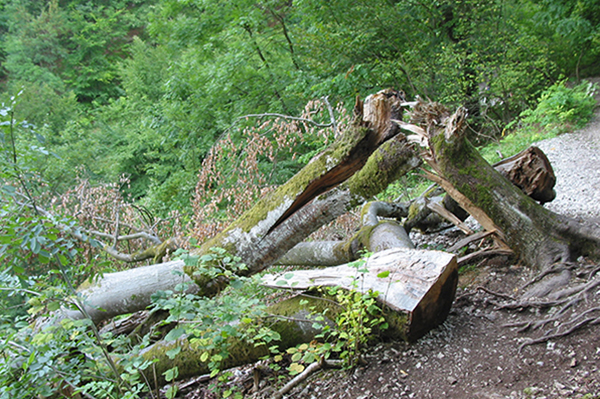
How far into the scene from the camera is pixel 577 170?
20.6 feet

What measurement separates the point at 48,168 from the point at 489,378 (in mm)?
10119

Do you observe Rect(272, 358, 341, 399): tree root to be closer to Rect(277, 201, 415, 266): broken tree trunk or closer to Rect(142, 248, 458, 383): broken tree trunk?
Rect(142, 248, 458, 383): broken tree trunk

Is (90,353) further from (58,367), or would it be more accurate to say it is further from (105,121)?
(105,121)

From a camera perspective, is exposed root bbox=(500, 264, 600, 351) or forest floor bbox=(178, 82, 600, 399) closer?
forest floor bbox=(178, 82, 600, 399)

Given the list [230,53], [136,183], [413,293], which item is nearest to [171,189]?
[230,53]

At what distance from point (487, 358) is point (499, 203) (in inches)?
51.5

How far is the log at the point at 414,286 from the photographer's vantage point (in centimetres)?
253

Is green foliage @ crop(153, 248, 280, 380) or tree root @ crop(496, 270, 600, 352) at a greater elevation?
green foliage @ crop(153, 248, 280, 380)

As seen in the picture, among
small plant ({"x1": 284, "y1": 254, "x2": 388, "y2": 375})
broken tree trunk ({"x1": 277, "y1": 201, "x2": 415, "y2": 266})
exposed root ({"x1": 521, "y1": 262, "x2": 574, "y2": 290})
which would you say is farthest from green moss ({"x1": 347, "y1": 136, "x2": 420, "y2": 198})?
exposed root ({"x1": 521, "y1": 262, "x2": 574, "y2": 290})

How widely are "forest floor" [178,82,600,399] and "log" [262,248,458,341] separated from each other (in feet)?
0.51

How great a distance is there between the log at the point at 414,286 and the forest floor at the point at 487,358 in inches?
6.1

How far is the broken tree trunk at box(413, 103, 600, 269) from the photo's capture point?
3.11 m

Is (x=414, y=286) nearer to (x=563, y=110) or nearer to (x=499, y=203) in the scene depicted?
(x=499, y=203)

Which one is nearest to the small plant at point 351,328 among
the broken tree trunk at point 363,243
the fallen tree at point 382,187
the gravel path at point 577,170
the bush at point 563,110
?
the fallen tree at point 382,187
